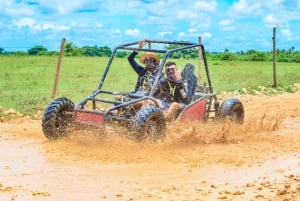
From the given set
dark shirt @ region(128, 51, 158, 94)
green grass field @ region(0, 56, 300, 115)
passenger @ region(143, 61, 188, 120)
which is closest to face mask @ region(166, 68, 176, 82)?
passenger @ region(143, 61, 188, 120)

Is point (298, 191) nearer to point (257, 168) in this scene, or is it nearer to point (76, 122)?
point (257, 168)

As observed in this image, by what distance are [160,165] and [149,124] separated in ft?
2.89

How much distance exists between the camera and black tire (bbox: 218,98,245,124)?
11367 millimetres

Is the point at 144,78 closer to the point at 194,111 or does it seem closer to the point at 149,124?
the point at 194,111

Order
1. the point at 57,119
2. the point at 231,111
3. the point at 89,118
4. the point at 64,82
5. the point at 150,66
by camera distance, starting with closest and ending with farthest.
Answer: the point at 89,118 → the point at 57,119 → the point at 150,66 → the point at 231,111 → the point at 64,82

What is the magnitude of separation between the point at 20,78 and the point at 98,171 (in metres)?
17.4

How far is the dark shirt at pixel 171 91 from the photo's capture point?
10328 millimetres

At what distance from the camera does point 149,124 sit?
908 cm

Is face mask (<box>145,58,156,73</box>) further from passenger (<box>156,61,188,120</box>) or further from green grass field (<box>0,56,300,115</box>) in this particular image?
green grass field (<box>0,56,300,115</box>)

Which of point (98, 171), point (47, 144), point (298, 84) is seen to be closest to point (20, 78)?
point (298, 84)

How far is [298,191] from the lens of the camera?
688 cm

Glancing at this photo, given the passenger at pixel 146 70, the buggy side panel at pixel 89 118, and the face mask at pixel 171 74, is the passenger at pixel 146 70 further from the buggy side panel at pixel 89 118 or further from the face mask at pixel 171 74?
the buggy side panel at pixel 89 118

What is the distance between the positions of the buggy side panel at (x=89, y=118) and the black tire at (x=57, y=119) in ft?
0.95

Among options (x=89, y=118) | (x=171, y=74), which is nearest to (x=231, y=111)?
(x=171, y=74)
